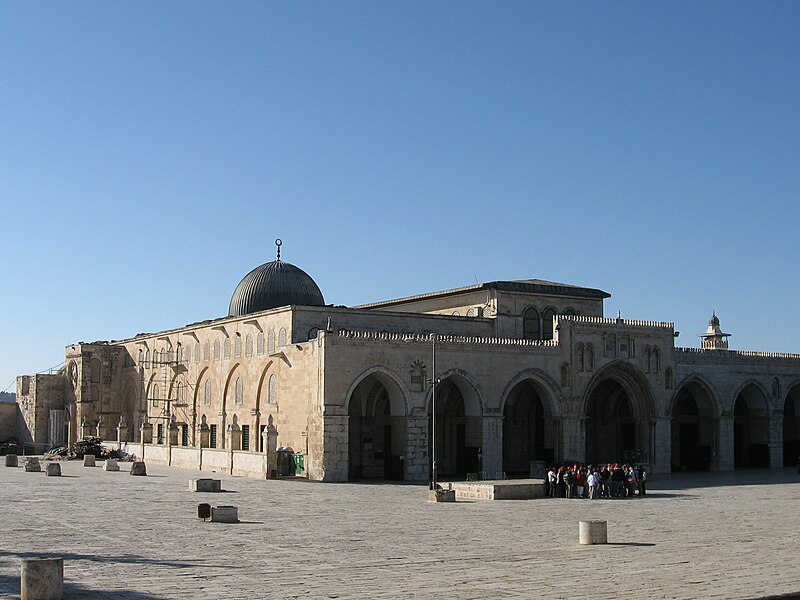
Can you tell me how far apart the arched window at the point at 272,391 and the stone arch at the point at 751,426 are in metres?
24.8

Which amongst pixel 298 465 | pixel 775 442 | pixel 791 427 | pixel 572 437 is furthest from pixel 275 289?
pixel 791 427

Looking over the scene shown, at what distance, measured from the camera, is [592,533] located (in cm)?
1953

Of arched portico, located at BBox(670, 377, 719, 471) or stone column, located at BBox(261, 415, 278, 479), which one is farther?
arched portico, located at BBox(670, 377, 719, 471)

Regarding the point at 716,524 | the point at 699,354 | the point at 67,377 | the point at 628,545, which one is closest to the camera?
the point at 628,545

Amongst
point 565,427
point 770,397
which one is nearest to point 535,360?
point 565,427

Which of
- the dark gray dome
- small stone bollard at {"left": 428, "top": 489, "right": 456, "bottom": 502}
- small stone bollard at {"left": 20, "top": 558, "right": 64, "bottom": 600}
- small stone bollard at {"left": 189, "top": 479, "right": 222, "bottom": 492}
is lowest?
small stone bollard at {"left": 428, "top": 489, "right": 456, "bottom": 502}

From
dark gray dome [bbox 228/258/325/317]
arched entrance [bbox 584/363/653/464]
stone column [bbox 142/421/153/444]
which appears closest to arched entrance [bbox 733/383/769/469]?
arched entrance [bbox 584/363/653/464]

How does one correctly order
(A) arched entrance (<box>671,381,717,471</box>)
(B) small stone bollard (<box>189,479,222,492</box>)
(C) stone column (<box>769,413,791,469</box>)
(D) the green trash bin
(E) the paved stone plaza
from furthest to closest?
1. (C) stone column (<box>769,413,791,469</box>)
2. (A) arched entrance (<box>671,381,717,471</box>)
3. (D) the green trash bin
4. (B) small stone bollard (<box>189,479,222,492</box>)
5. (E) the paved stone plaza

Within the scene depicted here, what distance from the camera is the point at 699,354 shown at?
5072 centimetres

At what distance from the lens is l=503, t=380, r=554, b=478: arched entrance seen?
4975 cm

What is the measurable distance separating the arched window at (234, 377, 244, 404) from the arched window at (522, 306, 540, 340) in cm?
1440

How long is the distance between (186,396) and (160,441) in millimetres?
5025

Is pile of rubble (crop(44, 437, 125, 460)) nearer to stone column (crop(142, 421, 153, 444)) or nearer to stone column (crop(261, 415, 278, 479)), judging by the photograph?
stone column (crop(142, 421, 153, 444))

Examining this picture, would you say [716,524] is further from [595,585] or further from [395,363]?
[395,363]
